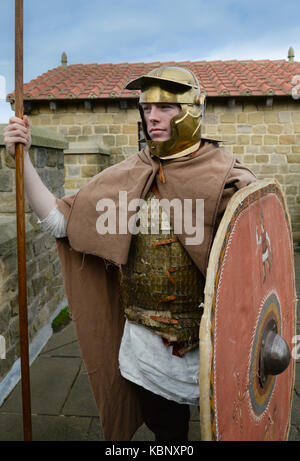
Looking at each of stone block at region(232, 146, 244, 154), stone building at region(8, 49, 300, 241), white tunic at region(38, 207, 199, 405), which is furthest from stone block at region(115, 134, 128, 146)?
white tunic at region(38, 207, 199, 405)

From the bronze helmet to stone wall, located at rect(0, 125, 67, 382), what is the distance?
136 centimetres

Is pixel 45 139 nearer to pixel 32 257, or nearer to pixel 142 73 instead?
pixel 32 257

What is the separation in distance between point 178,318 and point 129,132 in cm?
664

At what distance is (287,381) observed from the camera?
1.63m

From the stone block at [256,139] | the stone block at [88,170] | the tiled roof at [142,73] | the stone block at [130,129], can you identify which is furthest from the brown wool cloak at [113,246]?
the stone block at [256,139]

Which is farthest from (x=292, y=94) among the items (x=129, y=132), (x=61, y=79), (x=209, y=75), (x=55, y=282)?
(x=55, y=282)

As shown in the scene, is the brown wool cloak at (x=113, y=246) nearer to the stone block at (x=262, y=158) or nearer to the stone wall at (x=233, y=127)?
the stone wall at (x=233, y=127)

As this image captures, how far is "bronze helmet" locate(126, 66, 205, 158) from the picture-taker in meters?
1.43

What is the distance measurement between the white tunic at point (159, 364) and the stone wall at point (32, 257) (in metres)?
0.91

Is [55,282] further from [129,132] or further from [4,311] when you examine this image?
[129,132]

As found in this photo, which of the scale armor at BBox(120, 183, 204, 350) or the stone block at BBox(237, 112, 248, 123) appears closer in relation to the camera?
the scale armor at BBox(120, 183, 204, 350)

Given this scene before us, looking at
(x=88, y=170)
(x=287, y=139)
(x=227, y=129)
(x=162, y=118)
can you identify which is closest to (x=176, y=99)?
(x=162, y=118)

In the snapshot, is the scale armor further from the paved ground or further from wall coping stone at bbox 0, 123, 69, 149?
wall coping stone at bbox 0, 123, 69, 149

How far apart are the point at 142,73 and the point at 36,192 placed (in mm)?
8031
